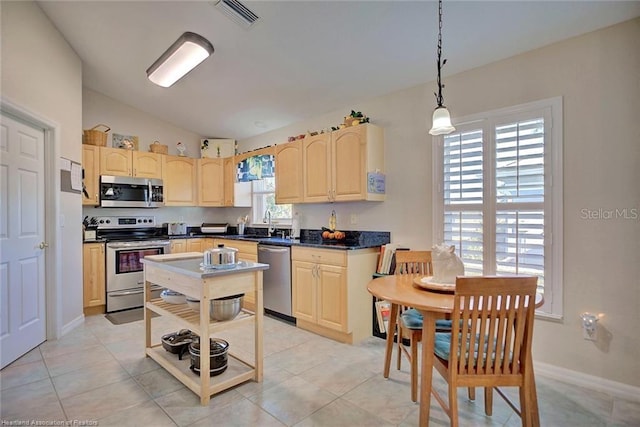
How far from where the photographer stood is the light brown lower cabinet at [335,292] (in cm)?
313

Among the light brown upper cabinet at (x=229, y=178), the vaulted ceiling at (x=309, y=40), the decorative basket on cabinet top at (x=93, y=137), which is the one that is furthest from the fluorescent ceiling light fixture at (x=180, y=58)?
the light brown upper cabinet at (x=229, y=178)

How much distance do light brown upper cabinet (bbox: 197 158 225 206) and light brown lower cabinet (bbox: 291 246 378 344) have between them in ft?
7.74

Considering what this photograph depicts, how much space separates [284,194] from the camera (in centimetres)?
422

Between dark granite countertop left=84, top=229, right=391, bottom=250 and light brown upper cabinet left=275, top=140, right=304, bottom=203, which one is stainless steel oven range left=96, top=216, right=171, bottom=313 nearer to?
dark granite countertop left=84, top=229, right=391, bottom=250

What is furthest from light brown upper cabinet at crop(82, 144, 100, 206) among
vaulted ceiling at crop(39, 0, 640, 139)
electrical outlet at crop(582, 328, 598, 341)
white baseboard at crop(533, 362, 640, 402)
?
electrical outlet at crop(582, 328, 598, 341)

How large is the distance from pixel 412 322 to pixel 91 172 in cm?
431

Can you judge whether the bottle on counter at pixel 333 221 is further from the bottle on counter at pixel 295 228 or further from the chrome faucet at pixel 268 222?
the chrome faucet at pixel 268 222

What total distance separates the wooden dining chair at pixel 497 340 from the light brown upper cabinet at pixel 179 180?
454 centimetres

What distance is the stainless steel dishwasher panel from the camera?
12.1 feet

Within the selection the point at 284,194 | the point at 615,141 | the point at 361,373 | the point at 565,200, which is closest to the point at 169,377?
the point at 361,373

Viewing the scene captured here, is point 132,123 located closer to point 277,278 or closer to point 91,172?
point 91,172

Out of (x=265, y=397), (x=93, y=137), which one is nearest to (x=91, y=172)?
(x=93, y=137)

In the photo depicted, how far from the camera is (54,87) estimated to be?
125 inches

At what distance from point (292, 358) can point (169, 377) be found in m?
0.95
